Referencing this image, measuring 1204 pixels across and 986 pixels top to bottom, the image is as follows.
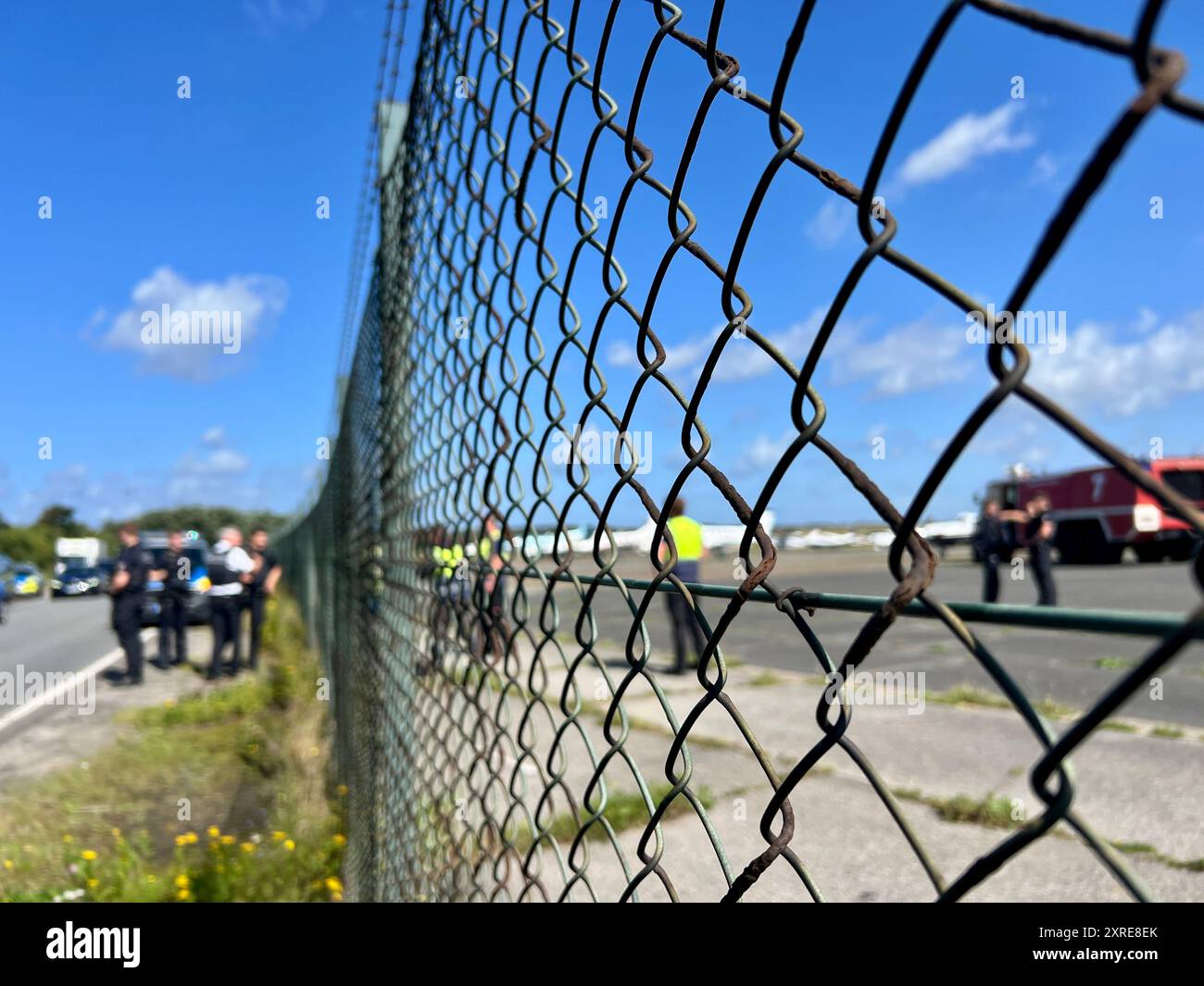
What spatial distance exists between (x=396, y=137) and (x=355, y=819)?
3043 mm

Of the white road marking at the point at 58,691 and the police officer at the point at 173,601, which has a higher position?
the police officer at the point at 173,601

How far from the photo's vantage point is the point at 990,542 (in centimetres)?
1275

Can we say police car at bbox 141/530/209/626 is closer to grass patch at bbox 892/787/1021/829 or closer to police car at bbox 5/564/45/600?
grass patch at bbox 892/787/1021/829

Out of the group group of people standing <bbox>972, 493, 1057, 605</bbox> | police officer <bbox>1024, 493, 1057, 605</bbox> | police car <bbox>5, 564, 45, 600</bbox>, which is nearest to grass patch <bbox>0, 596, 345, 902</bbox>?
group of people standing <bbox>972, 493, 1057, 605</bbox>

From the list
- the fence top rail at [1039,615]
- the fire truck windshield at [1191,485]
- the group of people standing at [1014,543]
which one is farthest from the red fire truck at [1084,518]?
the fence top rail at [1039,615]

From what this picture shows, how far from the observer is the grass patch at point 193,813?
4039mm

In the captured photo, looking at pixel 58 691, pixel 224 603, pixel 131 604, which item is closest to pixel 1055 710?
pixel 224 603

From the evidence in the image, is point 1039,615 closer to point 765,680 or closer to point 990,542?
point 765,680

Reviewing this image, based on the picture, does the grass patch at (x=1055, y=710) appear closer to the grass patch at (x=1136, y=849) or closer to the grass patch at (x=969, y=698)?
the grass patch at (x=969, y=698)

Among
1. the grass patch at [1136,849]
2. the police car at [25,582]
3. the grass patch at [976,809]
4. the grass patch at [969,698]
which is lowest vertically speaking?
the police car at [25,582]

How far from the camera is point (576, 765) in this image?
18.7ft

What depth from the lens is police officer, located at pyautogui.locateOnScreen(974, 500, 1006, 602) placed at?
11674 mm
